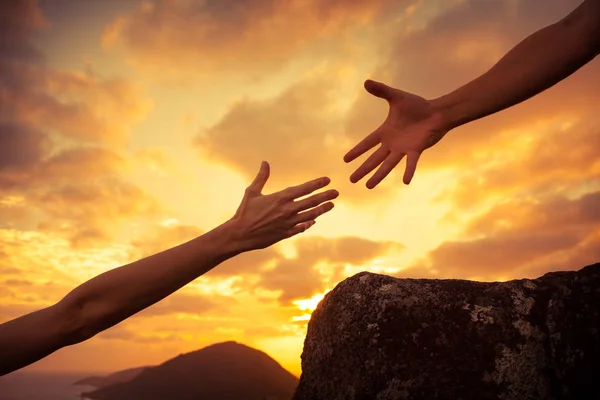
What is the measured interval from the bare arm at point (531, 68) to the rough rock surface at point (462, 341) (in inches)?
47.9

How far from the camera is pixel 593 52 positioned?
9.71ft

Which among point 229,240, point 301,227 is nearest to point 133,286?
point 229,240

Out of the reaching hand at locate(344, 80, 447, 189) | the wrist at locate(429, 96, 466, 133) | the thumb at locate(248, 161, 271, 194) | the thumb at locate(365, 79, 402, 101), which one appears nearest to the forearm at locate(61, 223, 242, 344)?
the thumb at locate(248, 161, 271, 194)

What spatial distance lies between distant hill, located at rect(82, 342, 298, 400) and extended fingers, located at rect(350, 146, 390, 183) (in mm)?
112276

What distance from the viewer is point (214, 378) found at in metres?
115

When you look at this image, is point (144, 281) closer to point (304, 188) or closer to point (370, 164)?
point (304, 188)

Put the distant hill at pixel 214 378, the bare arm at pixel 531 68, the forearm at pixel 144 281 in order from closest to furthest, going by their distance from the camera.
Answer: the forearm at pixel 144 281, the bare arm at pixel 531 68, the distant hill at pixel 214 378

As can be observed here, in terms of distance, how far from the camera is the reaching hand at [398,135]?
10.6ft

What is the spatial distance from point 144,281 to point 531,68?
9.19 feet

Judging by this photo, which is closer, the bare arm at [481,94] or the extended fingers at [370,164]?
the bare arm at [481,94]

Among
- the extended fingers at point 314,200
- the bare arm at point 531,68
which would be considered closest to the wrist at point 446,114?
the bare arm at point 531,68

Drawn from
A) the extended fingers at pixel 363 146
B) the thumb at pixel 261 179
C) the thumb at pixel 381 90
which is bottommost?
the thumb at pixel 261 179

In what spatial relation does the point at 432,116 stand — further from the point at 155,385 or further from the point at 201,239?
the point at 155,385

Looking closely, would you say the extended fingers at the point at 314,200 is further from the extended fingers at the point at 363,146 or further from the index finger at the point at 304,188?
the extended fingers at the point at 363,146
